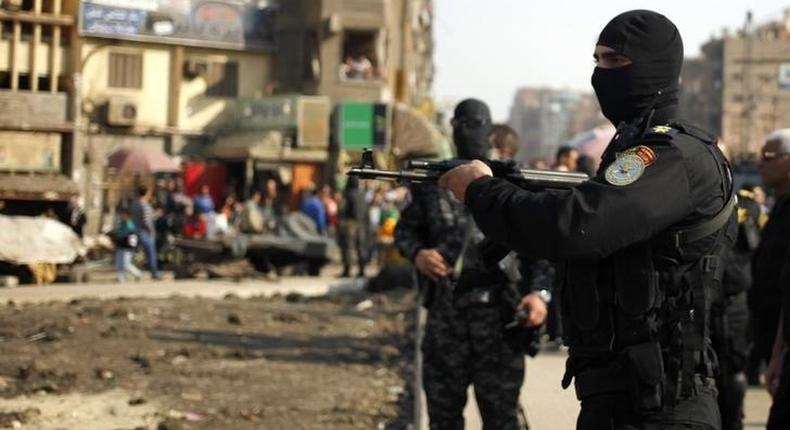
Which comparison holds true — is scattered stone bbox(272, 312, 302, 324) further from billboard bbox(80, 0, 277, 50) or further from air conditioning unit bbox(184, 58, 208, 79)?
air conditioning unit bbox(184, 58, 208, 79)

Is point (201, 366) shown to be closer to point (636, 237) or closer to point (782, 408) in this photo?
point (782, 408)

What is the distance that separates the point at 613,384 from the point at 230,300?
41.4ft

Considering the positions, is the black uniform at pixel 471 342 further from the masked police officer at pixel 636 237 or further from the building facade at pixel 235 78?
the building facade at pixel 235 78

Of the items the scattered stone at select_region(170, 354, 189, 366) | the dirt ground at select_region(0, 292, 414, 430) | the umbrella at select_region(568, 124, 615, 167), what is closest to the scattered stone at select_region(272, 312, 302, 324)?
the dirt ground at select_region(0, 292, 414, 430)

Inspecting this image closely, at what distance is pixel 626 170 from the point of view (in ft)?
10.2

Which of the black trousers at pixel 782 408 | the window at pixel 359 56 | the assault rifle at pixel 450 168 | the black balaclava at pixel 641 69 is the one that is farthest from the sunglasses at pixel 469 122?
the window at pixel 359 56

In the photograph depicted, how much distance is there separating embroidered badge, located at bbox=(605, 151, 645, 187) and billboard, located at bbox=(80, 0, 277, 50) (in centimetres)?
3109

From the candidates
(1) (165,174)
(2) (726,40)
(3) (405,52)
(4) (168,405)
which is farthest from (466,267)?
(2) (726,40)

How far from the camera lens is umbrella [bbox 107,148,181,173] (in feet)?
93.0

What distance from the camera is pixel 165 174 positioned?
104 feet

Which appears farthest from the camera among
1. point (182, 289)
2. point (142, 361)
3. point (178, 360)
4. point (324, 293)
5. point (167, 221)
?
point (167, 221)

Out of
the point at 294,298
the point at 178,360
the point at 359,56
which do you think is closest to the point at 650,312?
the point at 178,360

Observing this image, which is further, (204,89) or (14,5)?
(204,89)

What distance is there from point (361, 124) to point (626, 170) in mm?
30646
